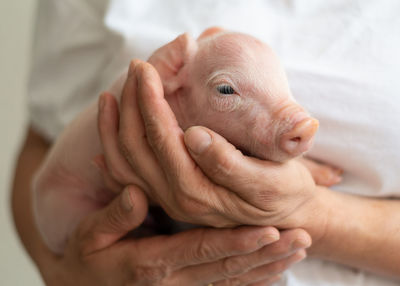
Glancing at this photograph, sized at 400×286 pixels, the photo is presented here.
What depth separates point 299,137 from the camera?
0.75 meters

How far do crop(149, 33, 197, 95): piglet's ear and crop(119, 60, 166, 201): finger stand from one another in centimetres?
7

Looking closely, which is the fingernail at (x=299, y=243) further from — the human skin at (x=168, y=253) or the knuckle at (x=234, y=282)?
the knuckle at (x=234, y=282)

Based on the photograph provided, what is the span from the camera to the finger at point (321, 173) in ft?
3.26

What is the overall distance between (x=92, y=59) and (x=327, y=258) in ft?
2.85

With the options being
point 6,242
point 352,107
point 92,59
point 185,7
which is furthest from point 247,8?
point 6,242

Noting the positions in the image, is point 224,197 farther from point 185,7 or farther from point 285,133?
point 185,7

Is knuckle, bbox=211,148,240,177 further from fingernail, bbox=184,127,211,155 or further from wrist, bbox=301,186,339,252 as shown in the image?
wrist, bbox=301,186,339,252

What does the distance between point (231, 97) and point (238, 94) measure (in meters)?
0.01

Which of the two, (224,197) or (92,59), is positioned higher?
(92,59)

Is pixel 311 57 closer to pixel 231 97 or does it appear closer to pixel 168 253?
pixel 231 97

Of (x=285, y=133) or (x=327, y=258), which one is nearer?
(x=285, y=133)

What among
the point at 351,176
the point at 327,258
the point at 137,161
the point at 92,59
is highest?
the point at 92,59

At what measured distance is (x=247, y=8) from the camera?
115 cm

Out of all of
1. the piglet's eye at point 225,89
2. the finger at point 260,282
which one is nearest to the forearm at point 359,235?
the finger at point 260,282
